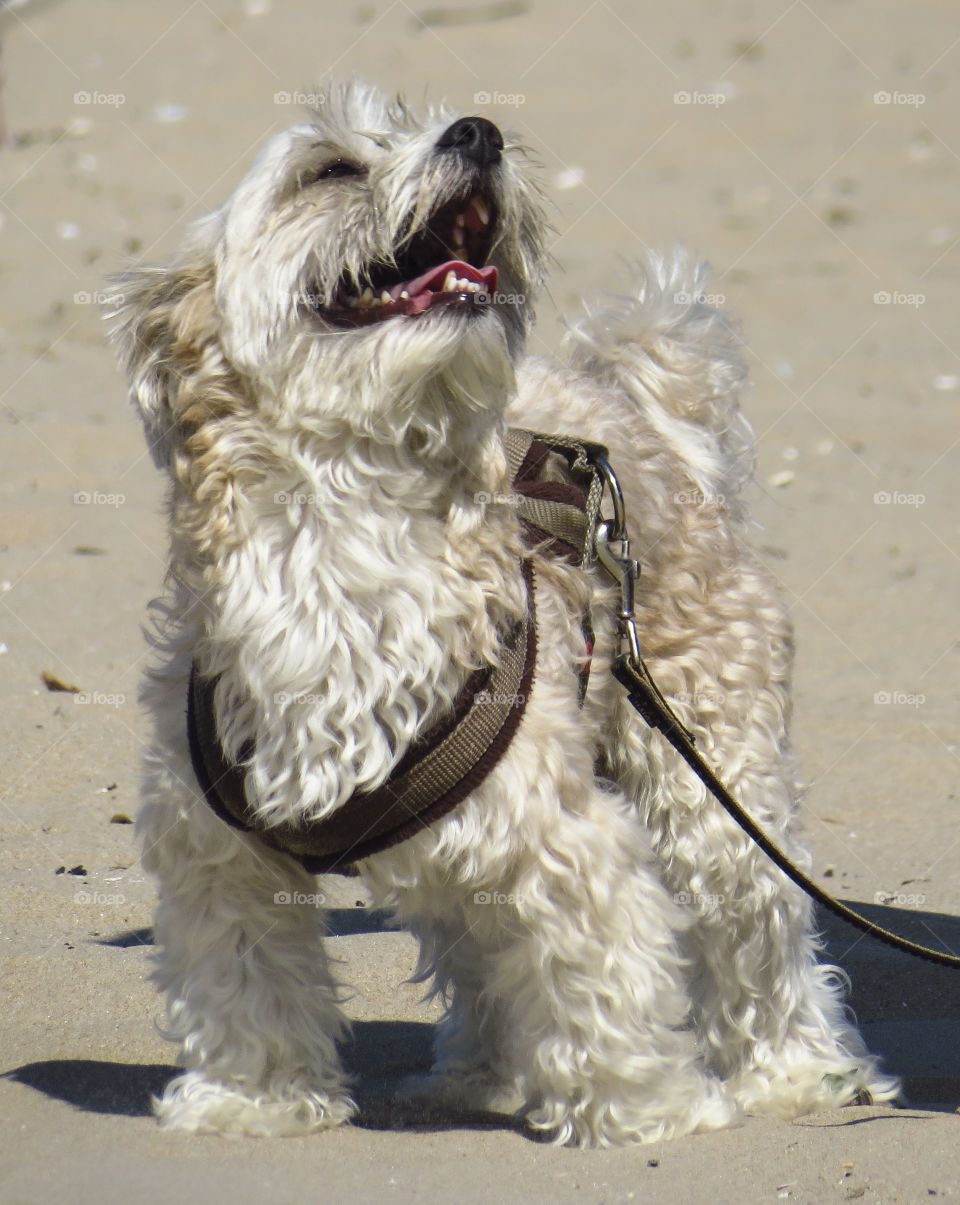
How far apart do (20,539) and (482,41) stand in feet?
47.0

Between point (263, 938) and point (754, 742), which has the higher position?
point (754, 742)

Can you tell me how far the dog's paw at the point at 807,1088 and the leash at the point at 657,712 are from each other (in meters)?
0.58

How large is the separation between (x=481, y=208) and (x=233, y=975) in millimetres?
1650

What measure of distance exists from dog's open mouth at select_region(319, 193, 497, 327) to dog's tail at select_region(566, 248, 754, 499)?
3.68 feet

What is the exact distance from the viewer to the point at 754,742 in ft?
11.8

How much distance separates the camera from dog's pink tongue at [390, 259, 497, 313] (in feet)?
9.45

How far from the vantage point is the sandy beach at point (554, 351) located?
10.1ft

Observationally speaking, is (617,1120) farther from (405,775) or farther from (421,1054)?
(421,1054)

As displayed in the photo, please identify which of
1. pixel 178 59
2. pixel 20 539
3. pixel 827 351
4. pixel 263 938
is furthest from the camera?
pixel 178 59

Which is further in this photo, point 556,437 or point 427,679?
point 556,437

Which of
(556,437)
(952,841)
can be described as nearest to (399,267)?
(556,437)

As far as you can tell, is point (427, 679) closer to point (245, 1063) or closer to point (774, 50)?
point (245, 1063)

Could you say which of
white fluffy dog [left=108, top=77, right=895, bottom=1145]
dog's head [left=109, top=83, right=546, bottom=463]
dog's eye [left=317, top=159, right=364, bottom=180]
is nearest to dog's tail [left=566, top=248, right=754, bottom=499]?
white fluffy dog [left=108, top=77, right=895, bottom=1145]

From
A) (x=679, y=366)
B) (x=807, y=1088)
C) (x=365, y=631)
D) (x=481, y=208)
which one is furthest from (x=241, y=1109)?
(x=679, y=366)
